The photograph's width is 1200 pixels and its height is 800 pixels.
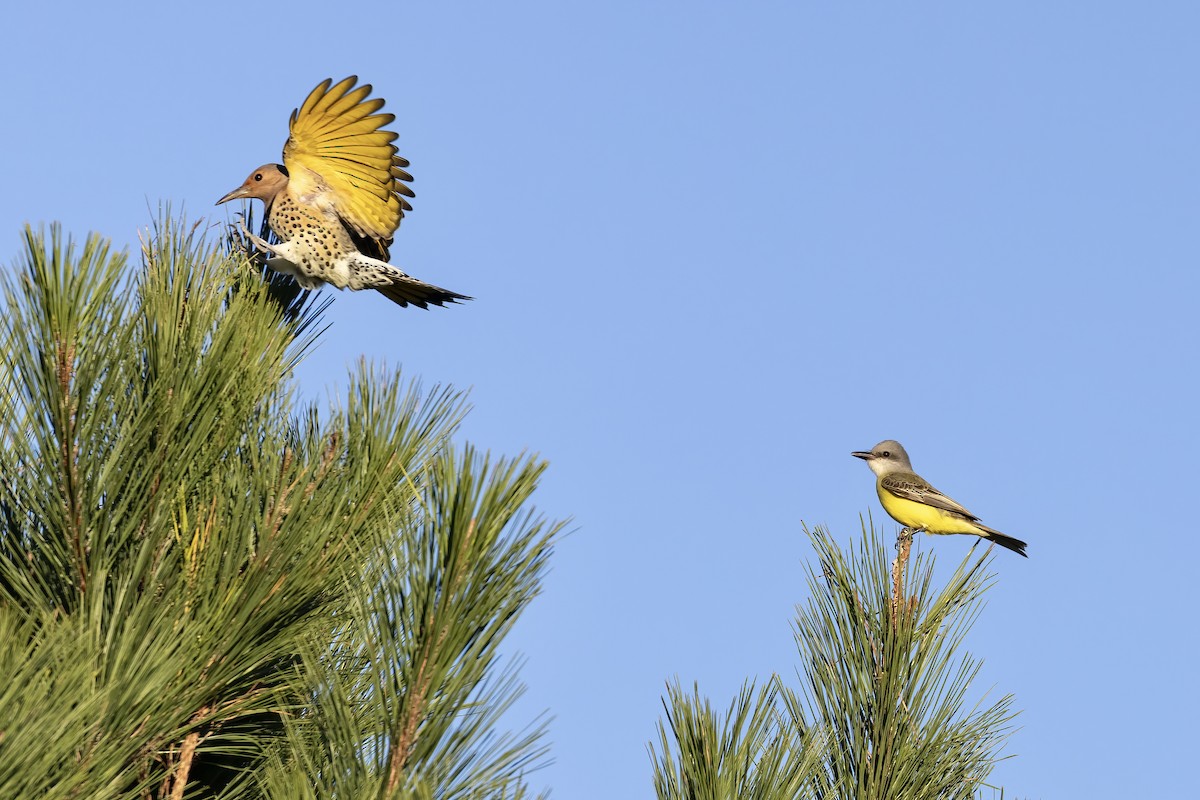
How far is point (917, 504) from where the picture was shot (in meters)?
8.37

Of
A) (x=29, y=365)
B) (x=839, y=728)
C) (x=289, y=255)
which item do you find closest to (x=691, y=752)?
(x=839, y=728)

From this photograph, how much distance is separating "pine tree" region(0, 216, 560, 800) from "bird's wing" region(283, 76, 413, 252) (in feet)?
7.78

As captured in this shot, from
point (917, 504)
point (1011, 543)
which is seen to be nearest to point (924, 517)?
point (917, 504)

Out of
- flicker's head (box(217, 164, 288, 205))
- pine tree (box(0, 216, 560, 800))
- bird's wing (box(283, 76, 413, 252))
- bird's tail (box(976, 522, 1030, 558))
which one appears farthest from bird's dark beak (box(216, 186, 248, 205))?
bird's tail (box(976, 522, 1030, 558))

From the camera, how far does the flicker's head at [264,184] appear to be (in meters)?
6.04

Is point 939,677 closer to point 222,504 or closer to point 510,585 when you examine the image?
point 510,585

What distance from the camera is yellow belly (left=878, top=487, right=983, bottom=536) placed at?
840 cm

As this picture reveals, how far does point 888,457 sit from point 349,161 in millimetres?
4508

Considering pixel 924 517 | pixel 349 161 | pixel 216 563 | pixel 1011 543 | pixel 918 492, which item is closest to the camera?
pixel 216 563

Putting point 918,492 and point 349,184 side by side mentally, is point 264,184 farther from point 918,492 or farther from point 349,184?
point 918,492

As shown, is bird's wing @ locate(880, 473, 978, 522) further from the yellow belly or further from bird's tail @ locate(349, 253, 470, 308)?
bird's tail @ locate(349, 253, 470, 308)

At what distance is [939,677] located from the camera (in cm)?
357

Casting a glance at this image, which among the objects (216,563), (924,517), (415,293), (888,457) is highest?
(888,457)

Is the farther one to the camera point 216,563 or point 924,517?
point 924,517
